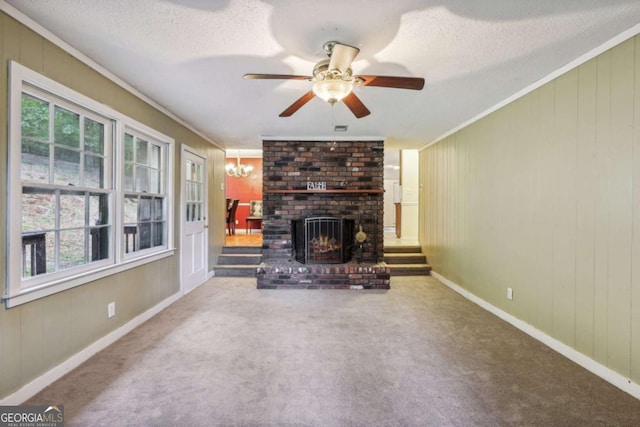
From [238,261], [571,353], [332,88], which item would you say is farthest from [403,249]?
[332,88]

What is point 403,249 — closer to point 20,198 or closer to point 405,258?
point 405,258

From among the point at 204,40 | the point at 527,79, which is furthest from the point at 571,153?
the point at 204,40

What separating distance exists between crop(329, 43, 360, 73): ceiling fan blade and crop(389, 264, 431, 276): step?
375 cm

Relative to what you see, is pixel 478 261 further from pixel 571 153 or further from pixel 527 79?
pixel 527 79

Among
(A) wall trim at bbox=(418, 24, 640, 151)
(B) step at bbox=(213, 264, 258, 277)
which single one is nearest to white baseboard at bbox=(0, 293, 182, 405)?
(B) step at bbox=(213, 264, 258, 277)

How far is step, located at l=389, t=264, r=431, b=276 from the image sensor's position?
4.87 meters

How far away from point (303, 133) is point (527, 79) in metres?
2.82

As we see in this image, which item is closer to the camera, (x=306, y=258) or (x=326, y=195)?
(x=306, y=258)

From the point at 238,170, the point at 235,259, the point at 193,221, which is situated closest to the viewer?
the point at 193,221

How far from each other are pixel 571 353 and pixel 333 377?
74.3 inches

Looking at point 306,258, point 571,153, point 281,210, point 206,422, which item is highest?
point 571,153

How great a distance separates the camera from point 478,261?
356 centimetres

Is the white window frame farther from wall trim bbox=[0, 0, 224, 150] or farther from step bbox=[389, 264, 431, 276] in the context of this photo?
step bbox=[389, 264, 431, 276]

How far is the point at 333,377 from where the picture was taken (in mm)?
1975
